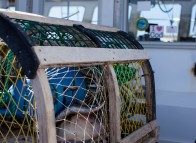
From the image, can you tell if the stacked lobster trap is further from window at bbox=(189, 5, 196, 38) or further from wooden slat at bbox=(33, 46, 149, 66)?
window at bbox=(189, 5, 196, 38)

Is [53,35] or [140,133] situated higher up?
[53,35]

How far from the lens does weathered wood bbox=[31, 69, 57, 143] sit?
5.76 ft

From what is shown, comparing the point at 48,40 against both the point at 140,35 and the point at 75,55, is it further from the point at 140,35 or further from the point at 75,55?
the point at 140,35

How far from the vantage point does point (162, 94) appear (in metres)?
4.39

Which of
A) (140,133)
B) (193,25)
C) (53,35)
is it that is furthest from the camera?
(193,25)

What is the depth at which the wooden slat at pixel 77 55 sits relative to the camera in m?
1.81

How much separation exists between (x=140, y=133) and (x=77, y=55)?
107 cm

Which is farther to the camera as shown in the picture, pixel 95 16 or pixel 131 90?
pixel 95 16

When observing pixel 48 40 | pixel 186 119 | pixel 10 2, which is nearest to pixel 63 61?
pixel 48 40

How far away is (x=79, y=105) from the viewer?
98.1 inches

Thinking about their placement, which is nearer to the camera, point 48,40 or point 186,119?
point 48,40

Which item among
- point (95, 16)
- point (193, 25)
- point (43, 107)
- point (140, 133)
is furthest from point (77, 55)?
point (95, 16)

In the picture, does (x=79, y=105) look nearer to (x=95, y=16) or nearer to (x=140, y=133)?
(x=140, y=133)

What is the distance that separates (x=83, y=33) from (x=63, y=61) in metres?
0.75
